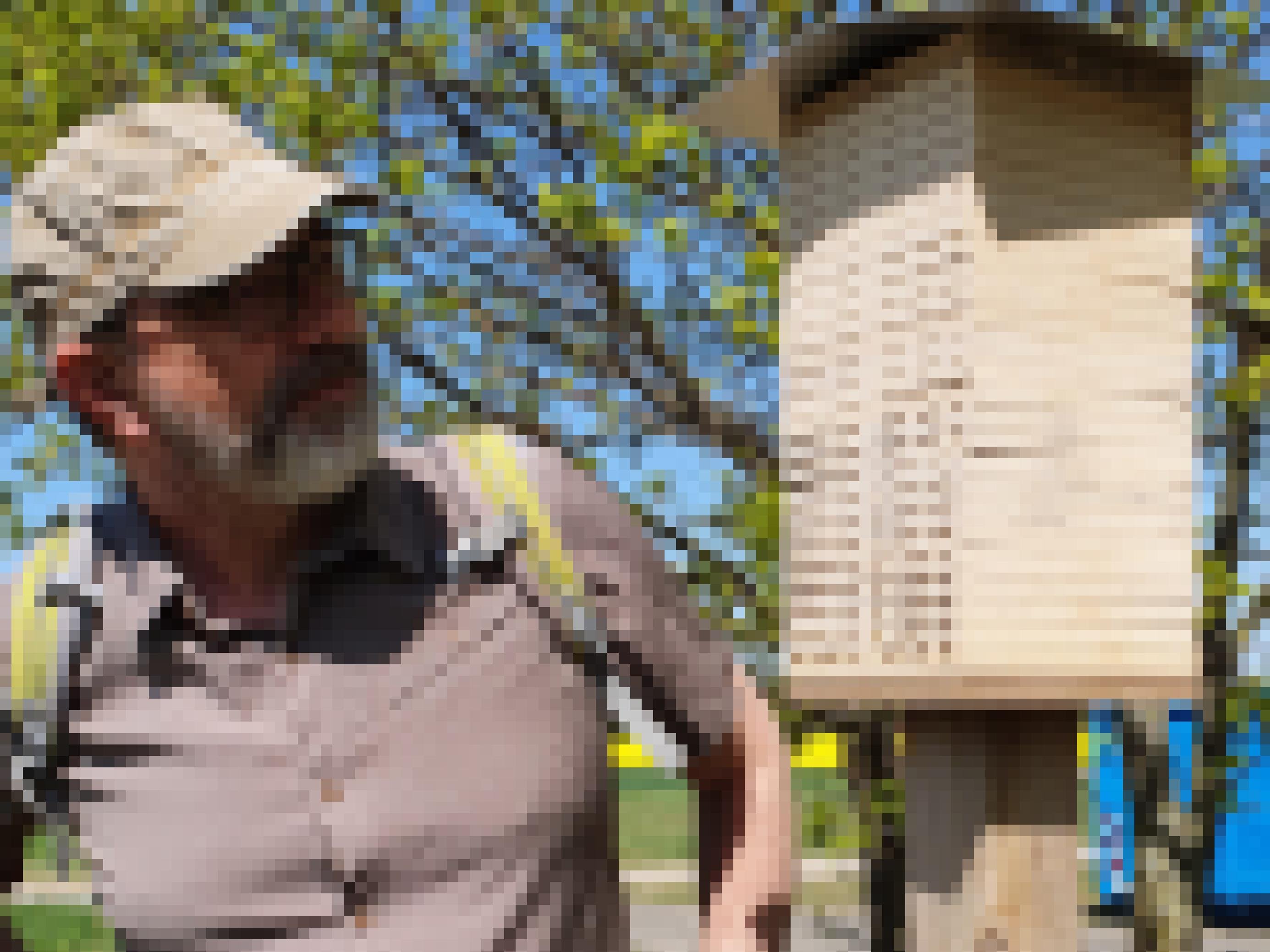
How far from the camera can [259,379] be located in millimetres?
1534

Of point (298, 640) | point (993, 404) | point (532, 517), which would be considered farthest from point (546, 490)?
point (993, 404)

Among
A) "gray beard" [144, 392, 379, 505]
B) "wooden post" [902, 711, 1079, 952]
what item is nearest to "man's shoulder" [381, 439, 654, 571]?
"gray beard" [144, 392, 379, 505]

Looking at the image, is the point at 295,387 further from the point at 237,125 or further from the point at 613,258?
the point at 613,258

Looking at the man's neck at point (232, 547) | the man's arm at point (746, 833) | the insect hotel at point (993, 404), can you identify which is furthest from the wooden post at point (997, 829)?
the man's neck at point (232, 547)

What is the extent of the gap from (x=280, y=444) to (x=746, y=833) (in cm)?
69

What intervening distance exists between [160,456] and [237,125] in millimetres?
392

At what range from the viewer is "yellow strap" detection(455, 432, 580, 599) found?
1561mm

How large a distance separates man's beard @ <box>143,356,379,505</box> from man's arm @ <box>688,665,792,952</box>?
1.74 ft

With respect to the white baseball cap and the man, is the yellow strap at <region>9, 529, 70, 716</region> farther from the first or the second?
the white baseball cap

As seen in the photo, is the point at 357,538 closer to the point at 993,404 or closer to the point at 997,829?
the point at 993,404

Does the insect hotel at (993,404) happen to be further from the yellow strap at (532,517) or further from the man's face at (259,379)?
the man's face at (259,379)

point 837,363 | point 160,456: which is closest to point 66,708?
point 160,456

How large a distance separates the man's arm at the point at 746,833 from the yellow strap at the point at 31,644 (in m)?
0.74

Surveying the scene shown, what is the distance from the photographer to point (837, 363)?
245 cm
